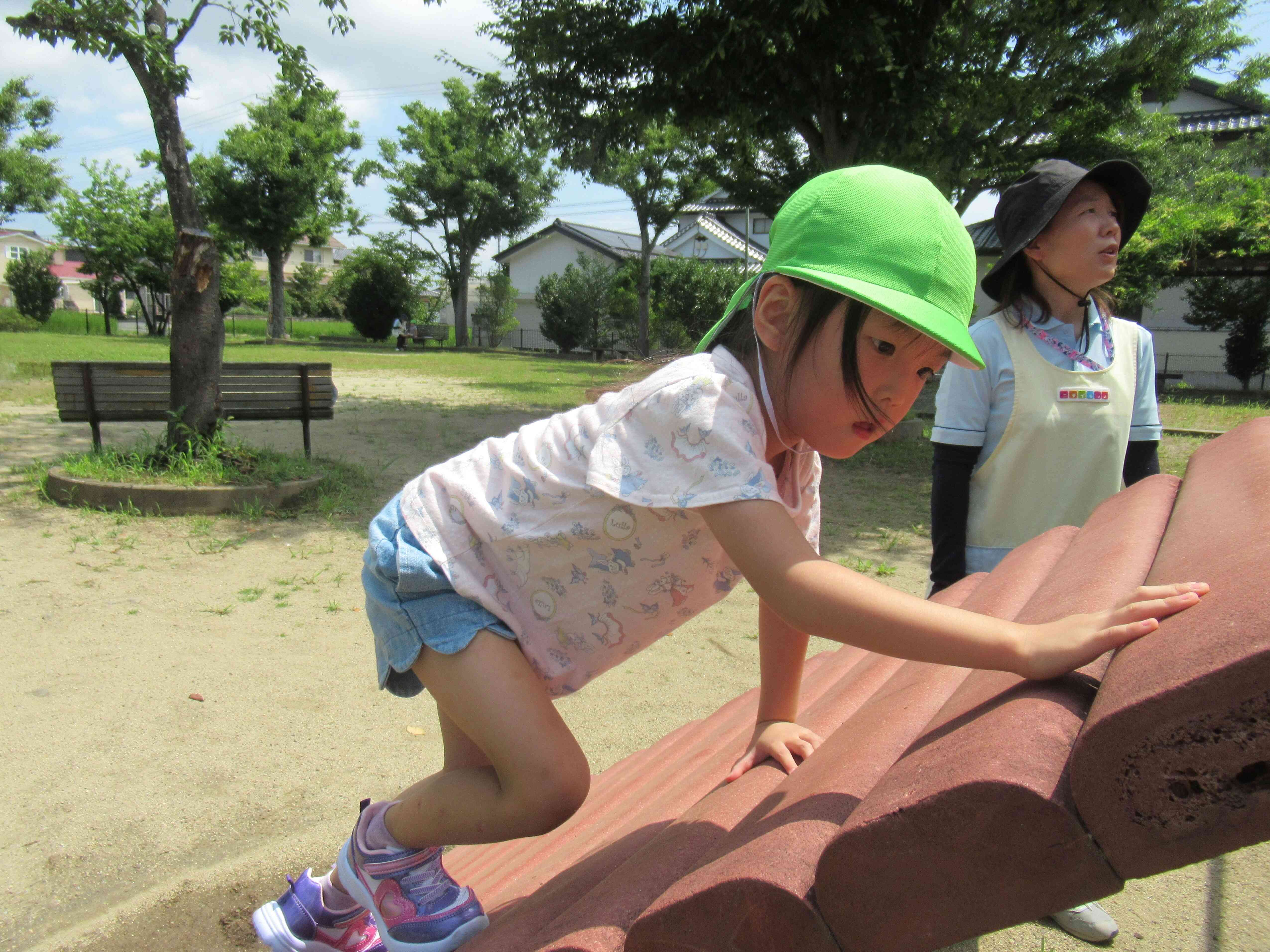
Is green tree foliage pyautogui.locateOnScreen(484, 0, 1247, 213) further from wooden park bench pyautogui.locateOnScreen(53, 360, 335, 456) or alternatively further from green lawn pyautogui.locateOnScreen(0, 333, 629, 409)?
wooden park bench pyautogui.locateOnScreen(53, 360, 335, 456)

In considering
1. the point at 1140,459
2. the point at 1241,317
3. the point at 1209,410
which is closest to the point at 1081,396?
the point at 1140,459

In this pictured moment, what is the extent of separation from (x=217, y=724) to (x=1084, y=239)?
3.08m

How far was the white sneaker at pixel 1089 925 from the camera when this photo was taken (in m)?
2.10

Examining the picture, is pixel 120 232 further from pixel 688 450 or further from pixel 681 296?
pixel 688 450

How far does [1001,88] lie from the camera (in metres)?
10.3

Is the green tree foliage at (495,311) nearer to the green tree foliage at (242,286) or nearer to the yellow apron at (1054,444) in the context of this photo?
the green tree foliage at (242,286)

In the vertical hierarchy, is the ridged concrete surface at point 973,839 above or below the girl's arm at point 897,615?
below

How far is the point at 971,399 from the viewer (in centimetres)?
227

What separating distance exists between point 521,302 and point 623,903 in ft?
164

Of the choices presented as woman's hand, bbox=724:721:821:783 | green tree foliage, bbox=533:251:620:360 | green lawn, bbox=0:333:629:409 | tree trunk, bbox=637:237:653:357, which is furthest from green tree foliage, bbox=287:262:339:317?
woman's hand, bbox=724:721:821:783

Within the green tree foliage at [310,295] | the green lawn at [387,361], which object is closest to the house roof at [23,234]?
the green tree foliage at [310,295]

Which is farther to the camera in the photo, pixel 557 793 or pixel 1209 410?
pixel 1209 410

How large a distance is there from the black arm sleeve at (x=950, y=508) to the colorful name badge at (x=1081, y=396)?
A: 0.23m

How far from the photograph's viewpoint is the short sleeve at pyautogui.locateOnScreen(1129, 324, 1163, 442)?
7.82 ft
